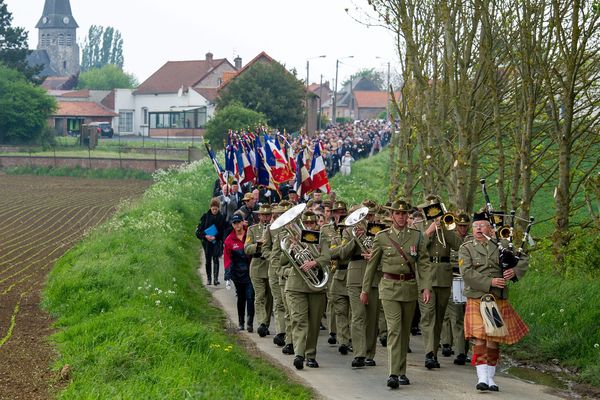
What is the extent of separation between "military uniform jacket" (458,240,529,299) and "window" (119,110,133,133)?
339 ft

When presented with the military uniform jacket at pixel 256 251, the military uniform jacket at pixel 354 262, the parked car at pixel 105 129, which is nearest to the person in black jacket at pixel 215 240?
the military uniform jacket at pixel 256 251

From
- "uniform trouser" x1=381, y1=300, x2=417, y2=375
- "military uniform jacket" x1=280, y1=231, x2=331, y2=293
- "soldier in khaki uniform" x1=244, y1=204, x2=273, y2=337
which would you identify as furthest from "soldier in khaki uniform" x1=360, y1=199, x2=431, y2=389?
"soldier in khaki uniform" x1=244, y1=204, x2=273, y2=337

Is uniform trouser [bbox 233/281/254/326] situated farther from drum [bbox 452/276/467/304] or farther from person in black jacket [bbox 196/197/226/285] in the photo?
person in black jacket [bbox 196/197/226/285]

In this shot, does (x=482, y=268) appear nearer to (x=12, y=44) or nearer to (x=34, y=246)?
(x=34, y=246)

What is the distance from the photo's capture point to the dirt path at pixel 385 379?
12633mm

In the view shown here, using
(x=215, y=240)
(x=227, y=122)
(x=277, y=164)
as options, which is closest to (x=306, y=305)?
(x=215, y=240)

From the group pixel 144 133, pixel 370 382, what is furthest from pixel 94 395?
pixel 144 133

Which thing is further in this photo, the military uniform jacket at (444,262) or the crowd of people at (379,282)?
the military uniform jacket at (444,262)

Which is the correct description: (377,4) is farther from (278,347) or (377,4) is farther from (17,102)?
(17,102)

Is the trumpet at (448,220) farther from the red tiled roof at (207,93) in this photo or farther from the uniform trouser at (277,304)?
the red tiled roof at (207,93)

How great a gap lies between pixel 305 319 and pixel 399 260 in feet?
5.04

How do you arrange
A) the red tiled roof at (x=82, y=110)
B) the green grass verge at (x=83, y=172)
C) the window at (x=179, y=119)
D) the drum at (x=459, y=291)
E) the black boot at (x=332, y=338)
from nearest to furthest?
the drum at (x=459, y=291)
the black boot at (x=332, y=338)
the green grass verge at (x=83, y=172)
the window at (x=179, y=119)
the red tiled roof at (x=82, y=110)

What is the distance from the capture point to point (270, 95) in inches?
2931

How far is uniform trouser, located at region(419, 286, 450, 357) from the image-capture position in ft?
47.8
